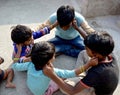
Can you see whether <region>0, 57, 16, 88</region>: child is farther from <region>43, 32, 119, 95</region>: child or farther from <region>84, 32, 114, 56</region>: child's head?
<region>84, 32, 114, 56</region>: child's head

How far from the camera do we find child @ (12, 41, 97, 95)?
212 centimetres

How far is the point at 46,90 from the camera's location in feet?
7.83

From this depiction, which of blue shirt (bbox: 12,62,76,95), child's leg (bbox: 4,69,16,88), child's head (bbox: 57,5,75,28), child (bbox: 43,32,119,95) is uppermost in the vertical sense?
child's head (bbox: 57,5,75,28)

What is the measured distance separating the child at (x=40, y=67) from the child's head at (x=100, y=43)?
93 millimetres

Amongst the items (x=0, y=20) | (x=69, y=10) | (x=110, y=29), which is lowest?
(x=110, y=29)

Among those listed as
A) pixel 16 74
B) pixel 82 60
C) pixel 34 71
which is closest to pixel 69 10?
pixel 82 60

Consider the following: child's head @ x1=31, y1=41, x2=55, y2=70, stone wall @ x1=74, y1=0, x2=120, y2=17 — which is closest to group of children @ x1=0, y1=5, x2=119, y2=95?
child's head @ x1=31, y1=41, x2=55, y2=70

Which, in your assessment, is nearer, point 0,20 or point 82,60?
point 82,60

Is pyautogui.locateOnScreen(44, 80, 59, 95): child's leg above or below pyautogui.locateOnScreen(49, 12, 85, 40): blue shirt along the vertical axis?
below

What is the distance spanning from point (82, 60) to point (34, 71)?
0.53m

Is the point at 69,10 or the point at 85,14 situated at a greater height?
the point at 69,10

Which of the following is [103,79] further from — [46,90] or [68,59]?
[68,59]

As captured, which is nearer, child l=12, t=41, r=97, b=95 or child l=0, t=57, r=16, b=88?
child l=12, t=41, r=97, b=95

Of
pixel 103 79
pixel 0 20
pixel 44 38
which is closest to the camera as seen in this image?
pixel 103 79
